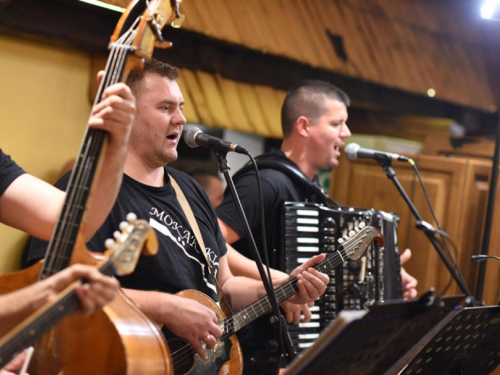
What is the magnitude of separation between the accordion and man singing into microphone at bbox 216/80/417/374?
11 cm

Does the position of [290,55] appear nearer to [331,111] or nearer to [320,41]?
[320,41]

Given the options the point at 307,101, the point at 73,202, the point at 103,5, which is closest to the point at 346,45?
the point at 307,101

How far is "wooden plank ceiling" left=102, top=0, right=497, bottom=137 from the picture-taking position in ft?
16.9

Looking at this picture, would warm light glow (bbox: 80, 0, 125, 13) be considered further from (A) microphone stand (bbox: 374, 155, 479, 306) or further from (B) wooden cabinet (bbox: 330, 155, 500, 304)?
(B) wooden cabinet (bbox: 330, 155, 500, 304)

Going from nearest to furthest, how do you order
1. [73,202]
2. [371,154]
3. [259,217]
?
[73,202] < [259,217] < [371,154]

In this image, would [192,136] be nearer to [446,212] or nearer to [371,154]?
[371,154]

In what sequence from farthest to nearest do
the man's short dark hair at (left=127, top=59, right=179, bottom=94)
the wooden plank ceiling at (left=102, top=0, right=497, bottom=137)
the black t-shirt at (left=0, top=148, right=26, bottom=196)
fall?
the wooden plank ceiling at (left=102, top=0, right=497, bottom=137), the man's short dark hair at (left=127, top=59, right=179, bottom=94), the black t-shirt at (left=0, top=148, right=26, bottom=196)

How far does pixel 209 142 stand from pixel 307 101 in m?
1.98

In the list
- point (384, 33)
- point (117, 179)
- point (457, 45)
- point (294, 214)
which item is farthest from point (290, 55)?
point (117, 179)

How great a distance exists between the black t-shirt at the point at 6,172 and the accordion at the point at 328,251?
185cm

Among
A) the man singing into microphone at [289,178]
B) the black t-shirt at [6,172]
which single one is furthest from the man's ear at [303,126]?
the black t-shirt at [6,172]

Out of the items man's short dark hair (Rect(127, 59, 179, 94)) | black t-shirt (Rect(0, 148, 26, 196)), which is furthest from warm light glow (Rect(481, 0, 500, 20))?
black t-shirt (Rect(0, 148, 26, 196))

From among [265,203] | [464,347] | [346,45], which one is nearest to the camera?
[464,347]

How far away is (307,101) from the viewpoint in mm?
4660
